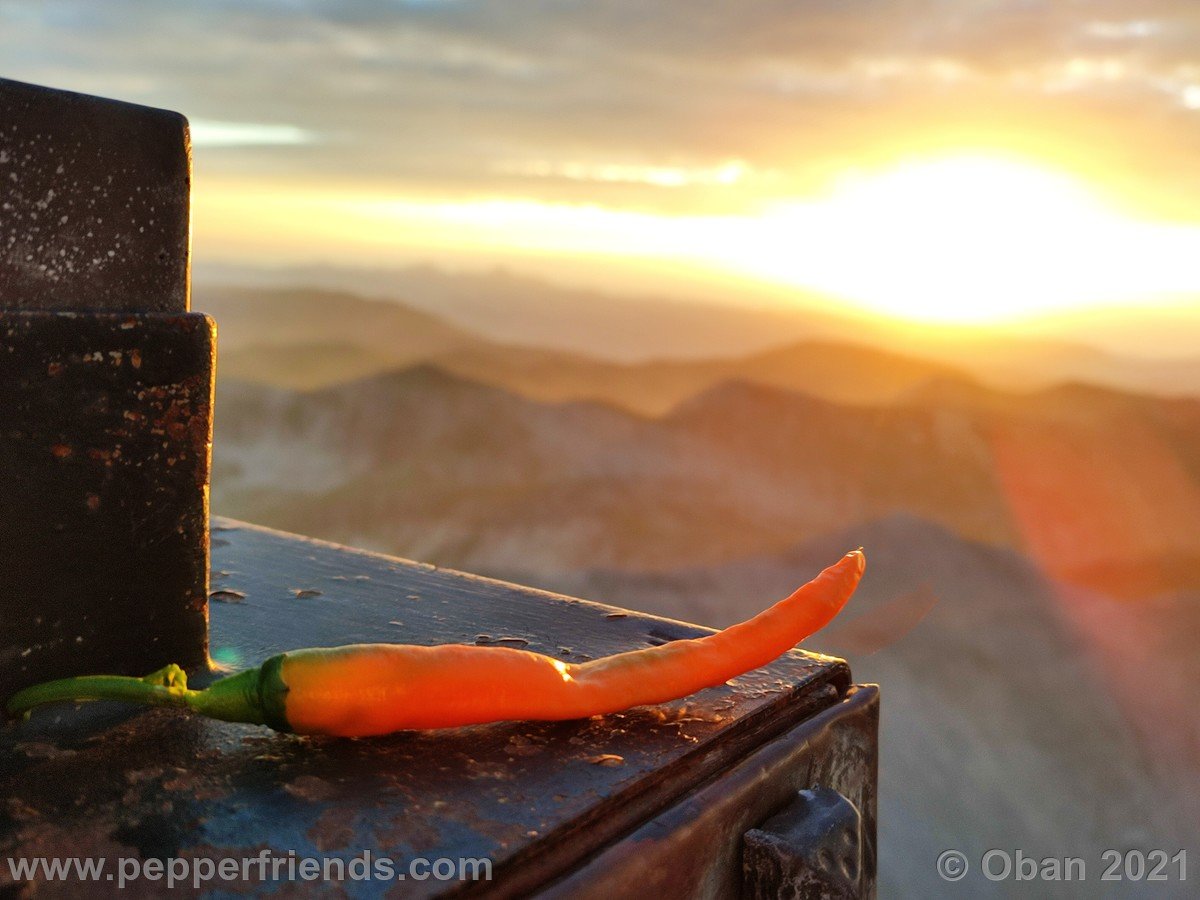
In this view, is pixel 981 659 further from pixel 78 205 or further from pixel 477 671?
pixel 78 205

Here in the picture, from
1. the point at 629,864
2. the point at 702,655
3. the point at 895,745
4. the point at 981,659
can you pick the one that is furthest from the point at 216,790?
the point at 981,659

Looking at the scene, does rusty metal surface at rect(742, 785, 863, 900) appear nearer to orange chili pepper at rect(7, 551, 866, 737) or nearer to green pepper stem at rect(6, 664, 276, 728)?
orange chili pepper at rect(7, 551, 866, 737)

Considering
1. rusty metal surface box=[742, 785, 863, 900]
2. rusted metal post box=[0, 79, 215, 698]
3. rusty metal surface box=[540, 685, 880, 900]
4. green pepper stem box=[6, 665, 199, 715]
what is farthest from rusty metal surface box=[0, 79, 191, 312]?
rusty metal surface box=[742, 785, 863, 900]

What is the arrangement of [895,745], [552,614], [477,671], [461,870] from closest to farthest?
[461,870], [477,671], [552,614], [895,745]

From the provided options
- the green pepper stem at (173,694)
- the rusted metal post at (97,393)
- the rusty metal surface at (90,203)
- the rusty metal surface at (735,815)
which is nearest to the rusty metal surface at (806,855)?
the rusty metal surface at (735,815)

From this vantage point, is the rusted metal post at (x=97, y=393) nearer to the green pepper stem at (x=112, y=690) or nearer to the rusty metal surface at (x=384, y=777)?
the green pepper stem at (x=112, y=690)
